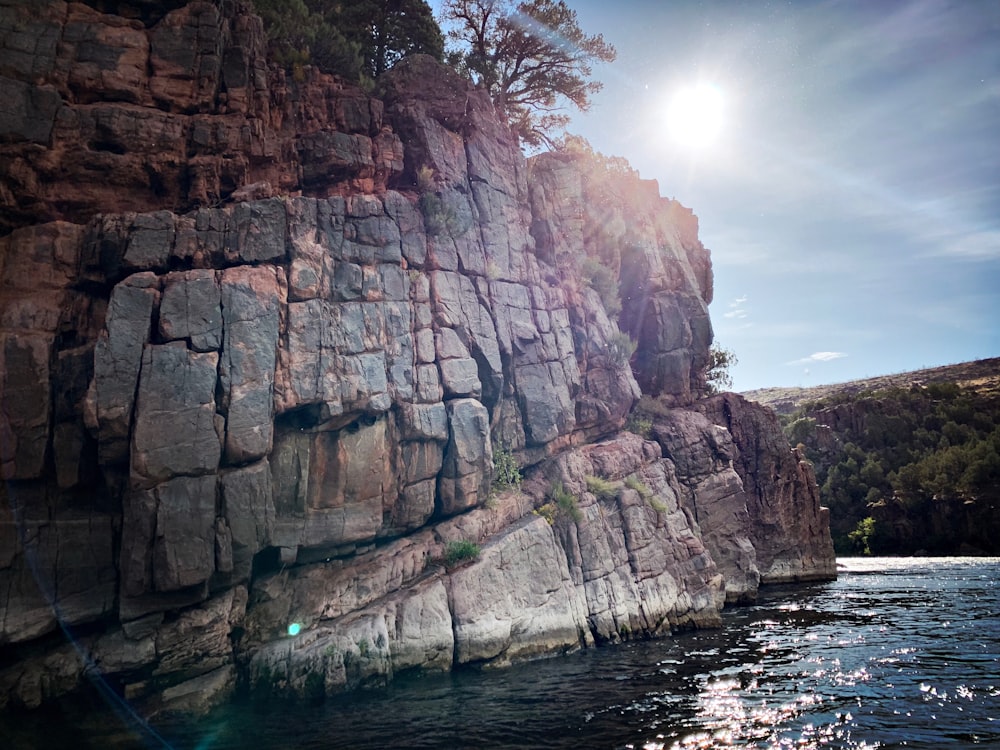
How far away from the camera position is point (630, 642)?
24.1 m

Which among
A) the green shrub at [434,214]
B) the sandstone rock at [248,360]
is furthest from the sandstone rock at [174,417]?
the green shrub at [434,214]

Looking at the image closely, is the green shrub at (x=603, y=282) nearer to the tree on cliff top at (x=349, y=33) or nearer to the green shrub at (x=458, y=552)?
the tree on cliff top at (x=349, y=33)

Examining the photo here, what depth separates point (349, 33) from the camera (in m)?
31.5

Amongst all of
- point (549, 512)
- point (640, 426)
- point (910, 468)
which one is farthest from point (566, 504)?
point (910, 468)

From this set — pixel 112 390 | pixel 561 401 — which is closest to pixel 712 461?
pixel 561 401

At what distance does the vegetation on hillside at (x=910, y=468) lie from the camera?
176 ft

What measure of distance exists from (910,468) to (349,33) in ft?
212

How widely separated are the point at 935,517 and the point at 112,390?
65861 mm

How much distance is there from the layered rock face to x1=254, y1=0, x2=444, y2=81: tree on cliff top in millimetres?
1950

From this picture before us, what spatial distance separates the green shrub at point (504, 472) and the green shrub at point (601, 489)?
3630 mm

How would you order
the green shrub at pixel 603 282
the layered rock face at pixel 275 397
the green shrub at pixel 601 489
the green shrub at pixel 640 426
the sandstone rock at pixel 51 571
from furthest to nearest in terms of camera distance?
the green shrub at pixel 603 282 → the green shrub at pixel 640 426 → the green shrub at pixel 601 489 → the layered rock face at pixel 275 397 → the sandstone rock at pixel 51 571

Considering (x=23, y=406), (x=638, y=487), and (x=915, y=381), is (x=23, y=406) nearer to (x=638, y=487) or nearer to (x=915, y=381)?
(x=638, y=487)

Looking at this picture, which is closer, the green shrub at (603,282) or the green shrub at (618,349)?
the green shrub at (618,349)

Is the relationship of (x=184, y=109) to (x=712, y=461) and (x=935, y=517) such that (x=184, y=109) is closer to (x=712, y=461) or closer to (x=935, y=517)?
(x=712, y=461)
